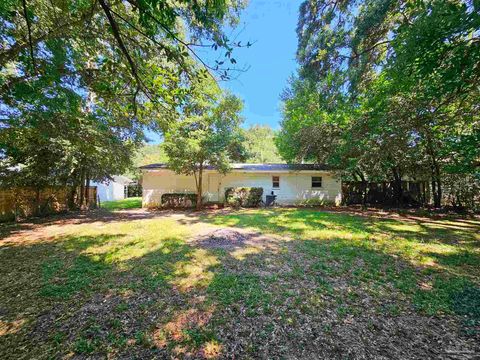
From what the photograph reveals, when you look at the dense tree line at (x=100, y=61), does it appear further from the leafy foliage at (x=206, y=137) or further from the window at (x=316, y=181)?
the window at (x=316, y=181)

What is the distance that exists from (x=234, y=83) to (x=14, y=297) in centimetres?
467

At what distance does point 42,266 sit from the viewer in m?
4.68

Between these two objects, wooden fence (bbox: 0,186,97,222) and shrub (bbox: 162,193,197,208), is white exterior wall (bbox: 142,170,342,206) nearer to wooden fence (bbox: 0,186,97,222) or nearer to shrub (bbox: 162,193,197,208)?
shrub (bbox: 162,193,197,208)

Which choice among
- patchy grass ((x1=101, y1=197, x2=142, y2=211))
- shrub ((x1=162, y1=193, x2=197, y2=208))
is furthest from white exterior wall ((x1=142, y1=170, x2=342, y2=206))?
patchy grass ((x1=101, y1=197, x2=142, y2=211))

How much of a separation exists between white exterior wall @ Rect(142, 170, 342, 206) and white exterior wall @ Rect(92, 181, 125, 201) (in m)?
11.1

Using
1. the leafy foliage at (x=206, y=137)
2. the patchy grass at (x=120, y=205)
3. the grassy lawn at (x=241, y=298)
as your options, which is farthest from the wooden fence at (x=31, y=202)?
the leafy foliage at (x=206, y=137)

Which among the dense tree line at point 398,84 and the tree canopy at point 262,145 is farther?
the tree canopy at point 262,145

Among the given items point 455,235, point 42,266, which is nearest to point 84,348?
point 42,266

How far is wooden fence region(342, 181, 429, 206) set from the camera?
14.8 meters

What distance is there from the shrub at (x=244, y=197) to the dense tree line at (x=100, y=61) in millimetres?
8140

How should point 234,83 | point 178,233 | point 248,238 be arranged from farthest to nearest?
point 178,233 → point 248,238 → point 234,83

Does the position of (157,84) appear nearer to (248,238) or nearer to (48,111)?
(48,111)

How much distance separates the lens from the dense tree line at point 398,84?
3820 millimetres

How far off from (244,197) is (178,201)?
442 centimetres
